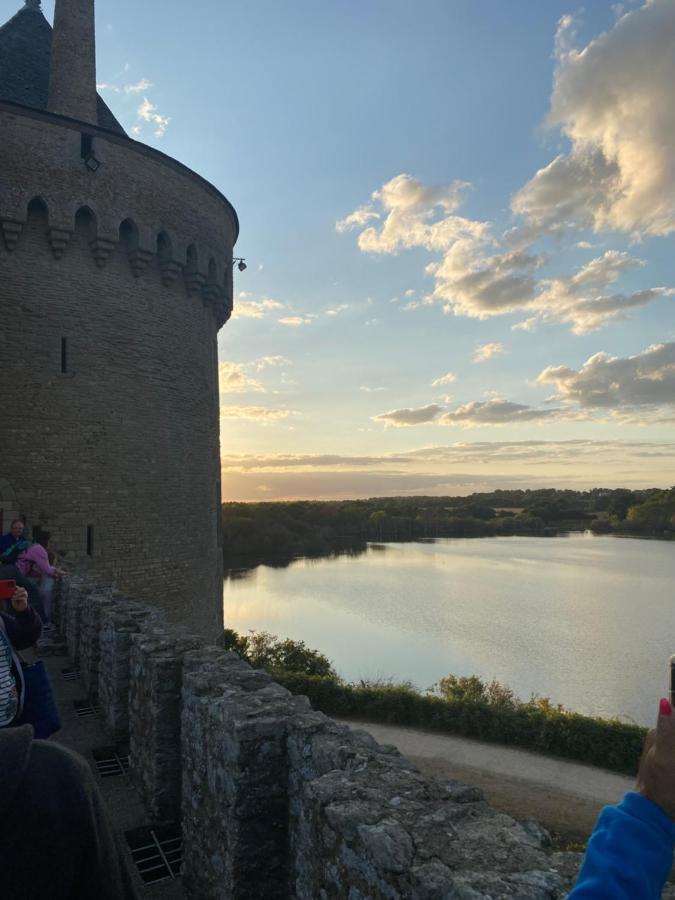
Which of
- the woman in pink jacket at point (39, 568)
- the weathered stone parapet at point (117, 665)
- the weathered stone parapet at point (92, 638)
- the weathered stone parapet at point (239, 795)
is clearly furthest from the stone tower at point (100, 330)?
the weathered stone parapet at point (239, 795)

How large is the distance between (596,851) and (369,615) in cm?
3159

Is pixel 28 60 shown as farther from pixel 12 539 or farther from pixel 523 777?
pixel 523 777

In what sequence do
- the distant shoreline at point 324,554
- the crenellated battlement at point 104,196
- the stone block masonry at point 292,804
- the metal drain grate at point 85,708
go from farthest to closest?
1. the distant shoreline at point 324,554
2. the crenellated battlement at point 104,196
3. the metal drain grate at point 85,708
4. the stone block masonry at point 292,804

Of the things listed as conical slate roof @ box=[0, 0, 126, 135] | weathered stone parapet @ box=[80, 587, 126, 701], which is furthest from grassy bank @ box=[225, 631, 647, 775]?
conical slate roof @ box=[0, 0, 126, 135]

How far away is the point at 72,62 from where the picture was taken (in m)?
12.7

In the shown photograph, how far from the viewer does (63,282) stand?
11.3 m

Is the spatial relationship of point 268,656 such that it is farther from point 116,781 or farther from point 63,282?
point 116,781

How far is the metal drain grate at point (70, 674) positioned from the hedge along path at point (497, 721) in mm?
11306

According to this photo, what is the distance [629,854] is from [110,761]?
4.44 m

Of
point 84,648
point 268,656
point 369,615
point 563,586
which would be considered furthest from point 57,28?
point 563,586

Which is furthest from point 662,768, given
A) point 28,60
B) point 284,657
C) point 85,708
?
point 284,657

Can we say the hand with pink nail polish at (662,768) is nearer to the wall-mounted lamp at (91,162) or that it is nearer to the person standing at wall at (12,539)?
the person standing at wall at (12,539)

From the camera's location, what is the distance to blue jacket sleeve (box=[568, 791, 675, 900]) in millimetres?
1009

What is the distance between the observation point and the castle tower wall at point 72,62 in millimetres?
12516
